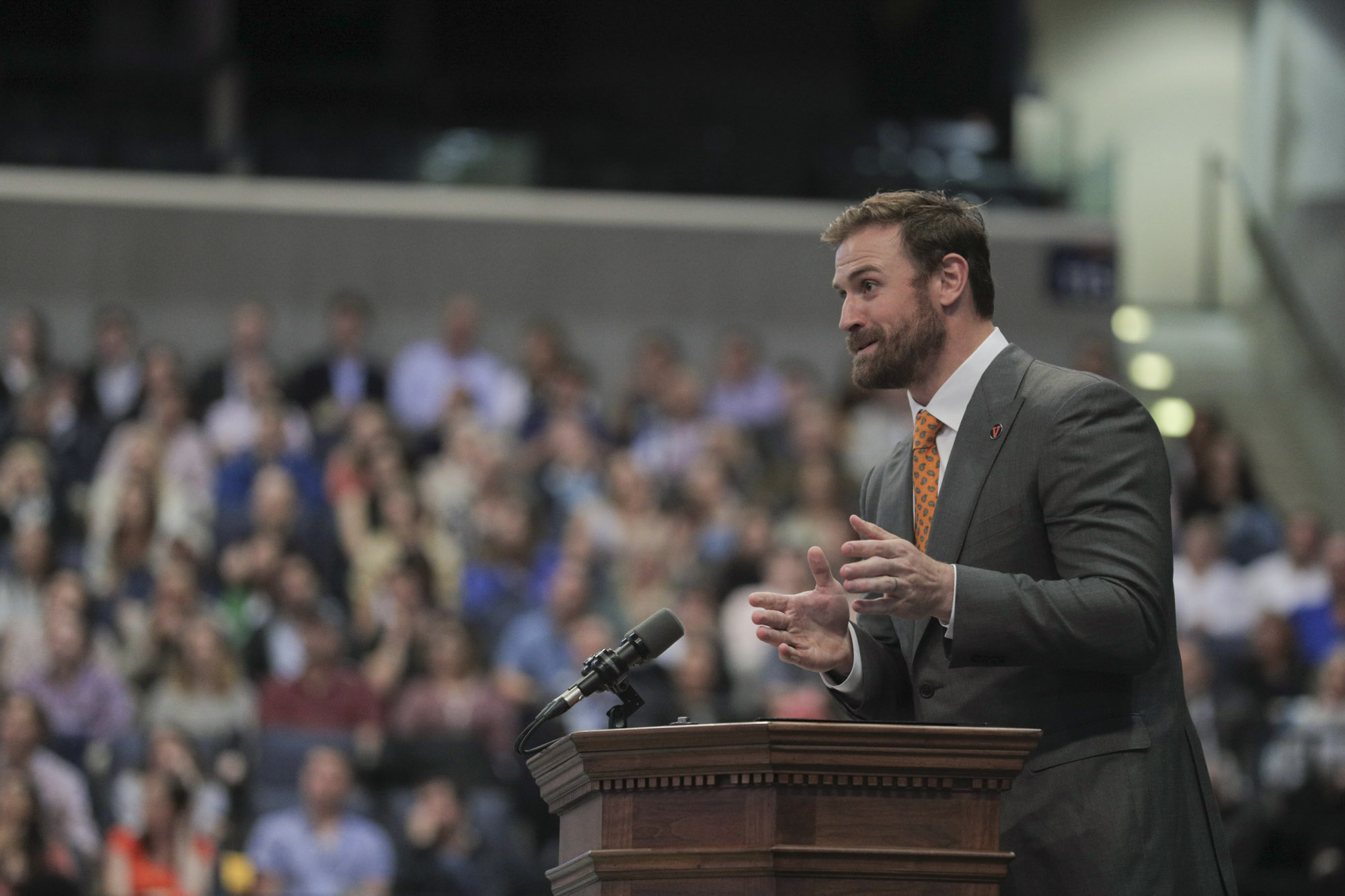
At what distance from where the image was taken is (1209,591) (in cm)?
821

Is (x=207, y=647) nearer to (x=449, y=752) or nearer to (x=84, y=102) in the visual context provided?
(x=449, y=752)

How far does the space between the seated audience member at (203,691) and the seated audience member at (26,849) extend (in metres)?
0.77

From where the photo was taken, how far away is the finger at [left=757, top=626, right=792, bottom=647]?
2355 millimetres

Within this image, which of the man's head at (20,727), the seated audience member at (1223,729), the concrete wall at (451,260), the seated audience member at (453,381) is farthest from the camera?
the concrete wall at (451,260)

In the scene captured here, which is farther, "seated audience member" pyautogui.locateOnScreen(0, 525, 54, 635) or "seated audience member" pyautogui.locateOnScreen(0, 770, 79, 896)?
"seated audience member" pyautogui.locateOnScreen(0, 525, 54, 635)

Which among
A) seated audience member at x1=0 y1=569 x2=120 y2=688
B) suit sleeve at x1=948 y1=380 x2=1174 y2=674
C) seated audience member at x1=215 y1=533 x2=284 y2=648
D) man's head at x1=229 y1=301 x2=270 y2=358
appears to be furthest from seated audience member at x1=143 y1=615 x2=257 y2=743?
suit sleeve at x1=948 y1=380 x2=1174 y2=674

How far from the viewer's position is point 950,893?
204 cm

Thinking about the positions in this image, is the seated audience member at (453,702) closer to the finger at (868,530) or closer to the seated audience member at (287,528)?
the seated audience member at (287,528)

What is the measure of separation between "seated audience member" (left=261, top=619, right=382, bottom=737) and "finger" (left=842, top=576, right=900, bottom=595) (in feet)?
16.0

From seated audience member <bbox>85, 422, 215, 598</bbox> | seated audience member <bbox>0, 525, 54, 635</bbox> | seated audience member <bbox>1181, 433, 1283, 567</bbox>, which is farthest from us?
seated audience member <bbox>1181, 433, 1283, 567</bbox>

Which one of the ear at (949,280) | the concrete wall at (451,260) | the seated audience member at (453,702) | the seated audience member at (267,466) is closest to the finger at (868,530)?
the ear at (949,280)

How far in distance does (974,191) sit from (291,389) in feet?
15.2

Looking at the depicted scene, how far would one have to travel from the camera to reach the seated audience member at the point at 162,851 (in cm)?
601

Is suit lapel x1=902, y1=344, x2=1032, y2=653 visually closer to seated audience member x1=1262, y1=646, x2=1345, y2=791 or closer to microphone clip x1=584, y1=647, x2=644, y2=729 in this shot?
microphone clip x1=584, y1=647, x2=644, y2=729
